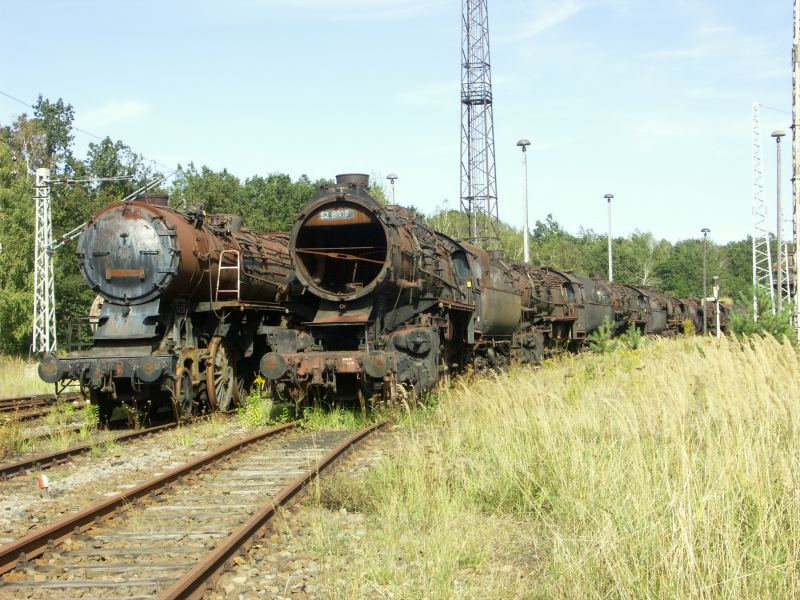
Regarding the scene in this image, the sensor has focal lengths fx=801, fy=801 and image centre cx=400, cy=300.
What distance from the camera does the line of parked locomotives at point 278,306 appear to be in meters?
11.8

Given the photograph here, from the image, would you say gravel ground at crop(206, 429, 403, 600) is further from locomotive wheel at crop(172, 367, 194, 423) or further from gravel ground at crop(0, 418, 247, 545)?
locomotive wheel at crop(172, 367, 194, 423)

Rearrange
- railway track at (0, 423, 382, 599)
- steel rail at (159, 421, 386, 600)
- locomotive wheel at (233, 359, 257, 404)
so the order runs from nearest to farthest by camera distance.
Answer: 1. steel rail at (159, 421, 386, 600)
2. railway track at (0, 423, 382, 599)
3. locomotive wheel at (233, 359, 257, 404)

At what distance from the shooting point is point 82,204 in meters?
33.7

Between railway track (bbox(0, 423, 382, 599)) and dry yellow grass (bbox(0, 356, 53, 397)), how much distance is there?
14.4 m

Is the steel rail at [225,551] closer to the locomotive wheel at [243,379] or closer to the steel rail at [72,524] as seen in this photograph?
the steel rail at [72,524]

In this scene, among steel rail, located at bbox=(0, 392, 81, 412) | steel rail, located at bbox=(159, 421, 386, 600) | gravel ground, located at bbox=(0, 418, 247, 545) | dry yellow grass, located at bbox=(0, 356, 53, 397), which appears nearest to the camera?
steel rail, located at bbox=(159, 421, 386, 600)

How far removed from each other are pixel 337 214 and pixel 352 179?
665mm

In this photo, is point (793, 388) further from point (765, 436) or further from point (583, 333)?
point (583, 333)

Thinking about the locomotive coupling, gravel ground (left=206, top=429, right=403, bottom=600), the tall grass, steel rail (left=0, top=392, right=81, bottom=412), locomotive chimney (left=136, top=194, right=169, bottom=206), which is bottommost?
steel rail (left=0, top=392, right=81, bottom=412)

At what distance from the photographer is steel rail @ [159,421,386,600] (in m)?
4.77

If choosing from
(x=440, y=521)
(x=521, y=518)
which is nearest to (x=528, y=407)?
(x=521, y=518)

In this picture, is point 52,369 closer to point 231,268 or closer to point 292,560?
point 231,268

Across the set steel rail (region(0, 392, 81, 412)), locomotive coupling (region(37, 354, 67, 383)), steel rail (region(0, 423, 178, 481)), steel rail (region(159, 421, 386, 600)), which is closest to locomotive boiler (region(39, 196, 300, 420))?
locomotive coupling (region(37, 354, 67, 383))

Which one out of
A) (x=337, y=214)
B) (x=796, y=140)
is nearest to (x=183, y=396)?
(x=337, y=214)
